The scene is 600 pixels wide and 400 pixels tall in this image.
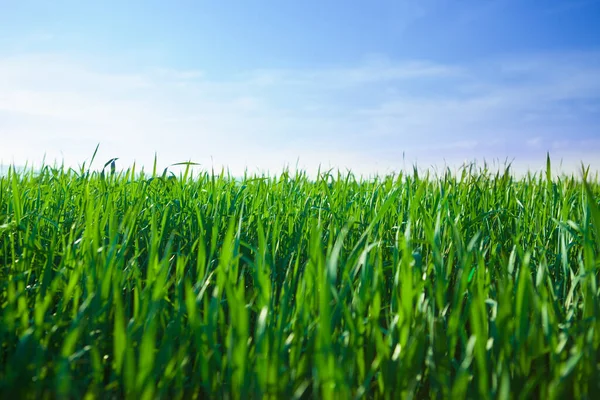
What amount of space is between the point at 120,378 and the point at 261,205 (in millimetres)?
1708

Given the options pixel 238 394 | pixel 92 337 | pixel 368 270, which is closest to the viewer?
pixel 238 394

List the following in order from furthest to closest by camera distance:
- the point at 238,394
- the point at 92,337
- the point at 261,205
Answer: the point at 261,205 → the point at 92,337 → the point at 238,394

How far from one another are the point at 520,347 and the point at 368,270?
0.44 m

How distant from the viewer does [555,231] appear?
245cm

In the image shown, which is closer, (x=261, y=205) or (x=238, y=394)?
(x=238, y=394)

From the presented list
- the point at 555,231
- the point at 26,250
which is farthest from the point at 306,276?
the point at 555,231

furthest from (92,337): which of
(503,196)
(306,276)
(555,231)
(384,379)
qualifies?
(503,196)

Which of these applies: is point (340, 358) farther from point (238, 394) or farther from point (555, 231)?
point (555, 231)

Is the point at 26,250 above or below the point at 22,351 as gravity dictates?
above

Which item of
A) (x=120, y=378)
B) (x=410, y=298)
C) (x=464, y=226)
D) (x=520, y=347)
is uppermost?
(x=464, y=226)

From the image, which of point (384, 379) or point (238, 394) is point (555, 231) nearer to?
point (384, 379)

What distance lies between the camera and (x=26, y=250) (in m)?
1.70

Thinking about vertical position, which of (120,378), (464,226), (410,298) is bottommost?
(120,378)

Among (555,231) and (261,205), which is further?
(261,205)
